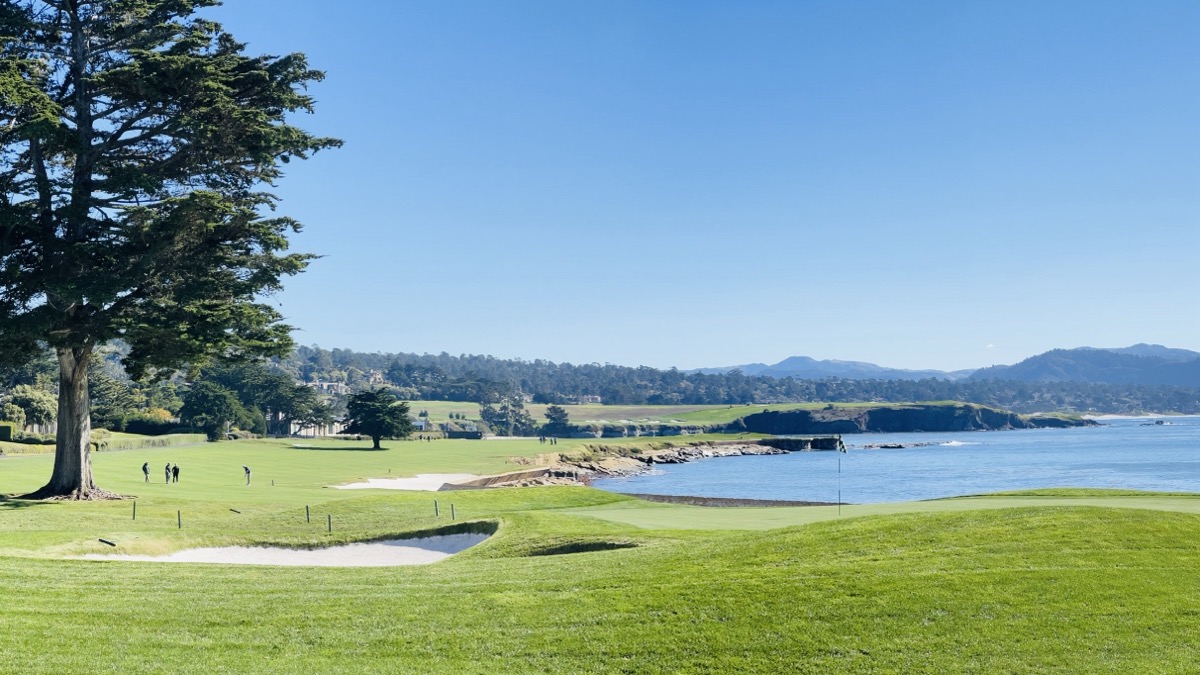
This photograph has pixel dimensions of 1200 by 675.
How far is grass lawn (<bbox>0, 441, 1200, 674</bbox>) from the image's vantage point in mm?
12133

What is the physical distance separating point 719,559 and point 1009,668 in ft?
20.9

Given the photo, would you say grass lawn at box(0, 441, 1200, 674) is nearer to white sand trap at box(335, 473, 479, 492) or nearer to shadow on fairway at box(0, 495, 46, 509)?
shadow on fairway at box(0, 495, 46, 509)

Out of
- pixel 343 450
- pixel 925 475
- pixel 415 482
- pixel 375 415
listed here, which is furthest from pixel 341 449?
pixel 925 475

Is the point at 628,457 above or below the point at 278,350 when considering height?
below

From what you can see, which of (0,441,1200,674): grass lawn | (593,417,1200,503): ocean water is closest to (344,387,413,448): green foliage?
(593,417,1200,503): ocean water

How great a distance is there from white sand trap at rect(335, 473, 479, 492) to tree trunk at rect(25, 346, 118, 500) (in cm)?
2390

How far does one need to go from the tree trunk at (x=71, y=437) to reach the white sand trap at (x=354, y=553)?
522 inches

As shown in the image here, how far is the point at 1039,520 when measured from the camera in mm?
18391

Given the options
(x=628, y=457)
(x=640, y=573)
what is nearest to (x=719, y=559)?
(x=640, y=573)

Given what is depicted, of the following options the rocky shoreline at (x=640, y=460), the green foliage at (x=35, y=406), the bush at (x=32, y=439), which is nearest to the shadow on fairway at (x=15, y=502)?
the bush at (x=32, y=439)

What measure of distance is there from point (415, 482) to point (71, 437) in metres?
38.0

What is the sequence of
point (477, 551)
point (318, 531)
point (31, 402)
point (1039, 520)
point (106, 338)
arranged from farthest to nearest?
point (31, 402)
point (106, 338)
point (318, 531)
point (477, 551)
point (1039, 520)

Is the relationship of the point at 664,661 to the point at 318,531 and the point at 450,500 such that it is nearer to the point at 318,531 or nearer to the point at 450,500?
the point at 318,531

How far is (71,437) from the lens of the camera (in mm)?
37250
